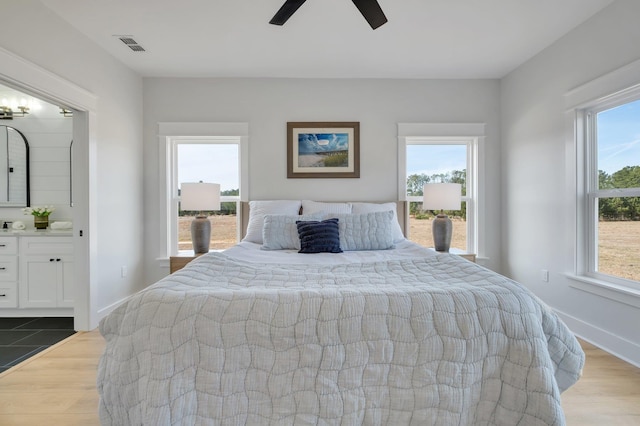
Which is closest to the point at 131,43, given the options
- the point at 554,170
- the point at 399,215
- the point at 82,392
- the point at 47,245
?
the point at 47,245

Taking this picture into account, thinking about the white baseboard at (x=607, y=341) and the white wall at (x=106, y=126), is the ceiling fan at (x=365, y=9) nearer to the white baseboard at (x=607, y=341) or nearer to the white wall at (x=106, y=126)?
the white wall at (x=106, y=126)

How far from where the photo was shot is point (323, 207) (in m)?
3.63

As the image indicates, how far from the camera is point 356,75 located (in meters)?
3.88

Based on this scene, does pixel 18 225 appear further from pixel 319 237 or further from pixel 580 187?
pixel 580 187

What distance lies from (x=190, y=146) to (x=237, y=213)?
0.97m

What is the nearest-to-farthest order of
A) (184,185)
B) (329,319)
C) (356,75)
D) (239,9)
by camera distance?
(329,319) → (239,9) → (184,185) → (356,75)

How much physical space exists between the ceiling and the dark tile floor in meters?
2.61

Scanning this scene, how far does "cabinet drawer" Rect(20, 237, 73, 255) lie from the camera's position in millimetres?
3412

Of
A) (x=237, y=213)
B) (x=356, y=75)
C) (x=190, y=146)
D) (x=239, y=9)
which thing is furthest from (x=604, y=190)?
(x=190, y=146)

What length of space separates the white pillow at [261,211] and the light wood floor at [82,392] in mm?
1538

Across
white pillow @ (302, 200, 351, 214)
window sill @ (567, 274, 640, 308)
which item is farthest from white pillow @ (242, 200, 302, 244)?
window sill @ (567, 274, 640, 308)

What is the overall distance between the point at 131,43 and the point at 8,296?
2.72 meters

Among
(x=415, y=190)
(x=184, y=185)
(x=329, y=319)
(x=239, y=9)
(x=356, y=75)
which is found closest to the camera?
(x=329, y=319)

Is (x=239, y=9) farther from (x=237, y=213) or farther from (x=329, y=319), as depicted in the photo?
(x=329, y=319)
